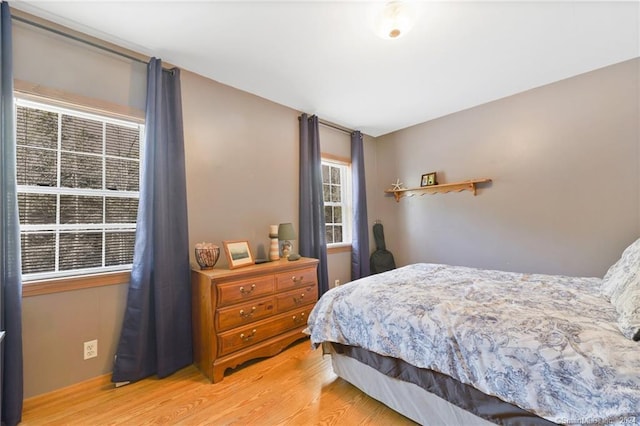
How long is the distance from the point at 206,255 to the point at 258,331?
78cm

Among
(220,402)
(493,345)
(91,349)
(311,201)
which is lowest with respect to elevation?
(220,402)

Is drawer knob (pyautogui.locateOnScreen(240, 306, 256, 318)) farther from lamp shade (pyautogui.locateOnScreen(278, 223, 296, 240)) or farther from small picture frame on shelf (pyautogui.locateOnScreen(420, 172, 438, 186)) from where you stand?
small picture frame on shelf (pyautogui.locateOnScreen(420, 172, 438, 186))

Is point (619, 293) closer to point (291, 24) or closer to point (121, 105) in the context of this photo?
point (291, 24)

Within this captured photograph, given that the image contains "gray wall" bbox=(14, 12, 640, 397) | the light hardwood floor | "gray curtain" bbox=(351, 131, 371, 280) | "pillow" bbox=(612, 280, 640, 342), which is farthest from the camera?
"gray curtain" bbox=(351, 131, 371, 280)

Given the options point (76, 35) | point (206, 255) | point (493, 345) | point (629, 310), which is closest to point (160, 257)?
point (206, 255)

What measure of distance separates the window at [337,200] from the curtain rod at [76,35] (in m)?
2.34

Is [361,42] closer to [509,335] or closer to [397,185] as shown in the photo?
[509,335]

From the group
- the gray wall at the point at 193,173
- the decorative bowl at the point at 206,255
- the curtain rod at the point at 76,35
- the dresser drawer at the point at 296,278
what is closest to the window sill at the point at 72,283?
the gray wall at the point at 193,173

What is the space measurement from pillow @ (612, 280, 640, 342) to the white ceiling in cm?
181

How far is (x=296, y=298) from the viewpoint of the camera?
2604 millimetres

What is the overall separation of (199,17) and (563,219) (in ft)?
12.1

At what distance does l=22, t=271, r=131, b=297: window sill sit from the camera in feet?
5.75

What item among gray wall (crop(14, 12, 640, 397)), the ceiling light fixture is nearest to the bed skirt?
gray wall (crop(14, 12, 640, 397))

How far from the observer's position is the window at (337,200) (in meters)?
3.91
